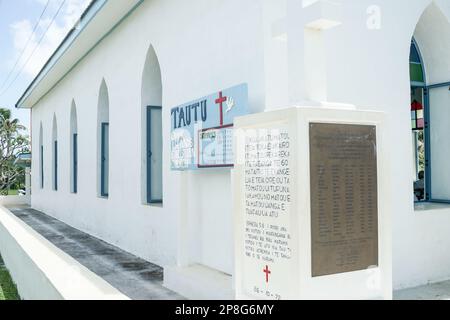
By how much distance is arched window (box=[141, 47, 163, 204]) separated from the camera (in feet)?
29.5

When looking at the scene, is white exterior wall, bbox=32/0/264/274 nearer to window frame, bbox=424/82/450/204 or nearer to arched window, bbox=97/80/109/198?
arched window, bbox=97/80/109/198

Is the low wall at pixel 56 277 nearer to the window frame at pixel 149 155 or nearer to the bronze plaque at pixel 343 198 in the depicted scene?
the bronze plaque at pixel 343 198

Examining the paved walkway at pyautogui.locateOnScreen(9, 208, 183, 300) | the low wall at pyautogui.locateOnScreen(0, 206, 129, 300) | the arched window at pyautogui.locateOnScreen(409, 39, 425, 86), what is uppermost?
the arched window at pyautogui.locateOnScreen(409, 39, 425, 86)

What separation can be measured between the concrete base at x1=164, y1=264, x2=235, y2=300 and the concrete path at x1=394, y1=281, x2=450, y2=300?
1.92 meters

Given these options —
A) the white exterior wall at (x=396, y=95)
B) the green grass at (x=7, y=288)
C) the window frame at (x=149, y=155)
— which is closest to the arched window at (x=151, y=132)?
the window frame at (x=149, y=155)

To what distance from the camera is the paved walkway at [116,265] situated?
635 cm

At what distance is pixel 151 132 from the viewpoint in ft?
30.2

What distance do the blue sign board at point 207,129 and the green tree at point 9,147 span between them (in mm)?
37350

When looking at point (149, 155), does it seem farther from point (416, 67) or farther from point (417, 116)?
point (416, 67)

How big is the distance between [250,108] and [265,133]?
77.3 inches

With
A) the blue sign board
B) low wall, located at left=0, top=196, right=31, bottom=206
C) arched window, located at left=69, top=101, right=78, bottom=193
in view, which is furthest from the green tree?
the blue sign board
